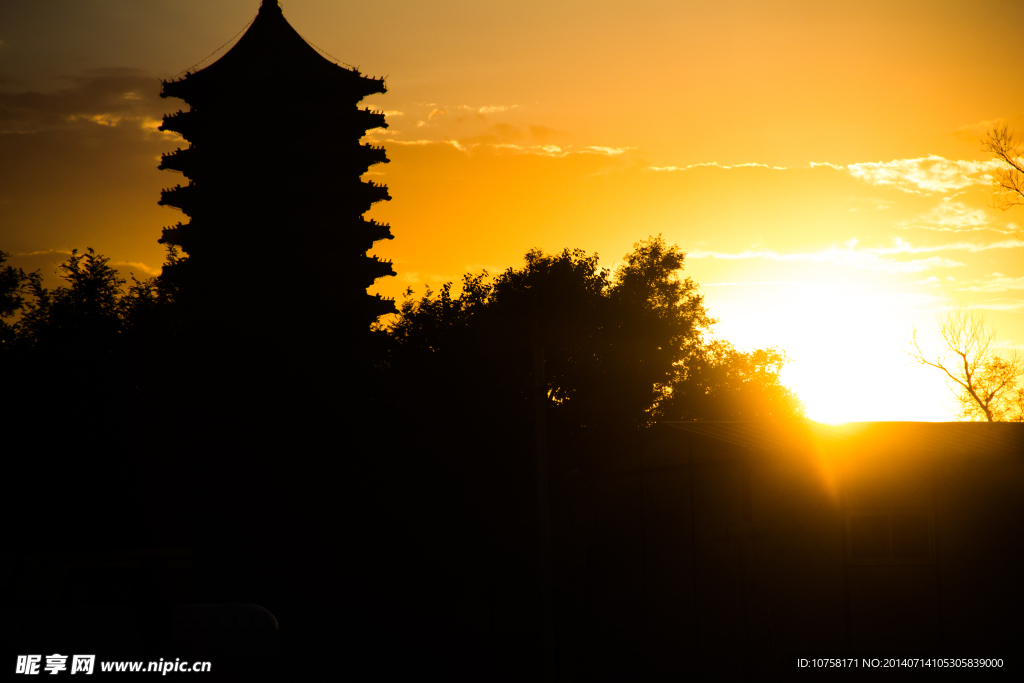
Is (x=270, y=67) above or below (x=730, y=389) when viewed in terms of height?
above

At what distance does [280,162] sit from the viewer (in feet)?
129

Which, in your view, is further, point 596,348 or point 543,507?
point 596,348

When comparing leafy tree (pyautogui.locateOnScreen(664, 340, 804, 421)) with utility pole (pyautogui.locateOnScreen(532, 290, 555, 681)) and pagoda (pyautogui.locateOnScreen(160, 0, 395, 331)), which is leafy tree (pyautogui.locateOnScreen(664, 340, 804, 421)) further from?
utility pole (pyautogui.locateOnScreen(532, 290, 555, 681))

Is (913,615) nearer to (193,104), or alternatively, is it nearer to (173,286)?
(173,286)

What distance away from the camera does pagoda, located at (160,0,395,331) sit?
38.2 meters

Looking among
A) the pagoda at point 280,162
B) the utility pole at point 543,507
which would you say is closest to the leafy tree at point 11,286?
the pagoda at point 280,162

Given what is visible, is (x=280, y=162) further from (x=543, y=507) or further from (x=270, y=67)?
(x=543, y=507)

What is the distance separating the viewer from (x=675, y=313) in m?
45.9

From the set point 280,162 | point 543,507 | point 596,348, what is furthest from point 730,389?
point 543,507

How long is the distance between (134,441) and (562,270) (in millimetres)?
25519

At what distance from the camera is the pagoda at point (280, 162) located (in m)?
38.2

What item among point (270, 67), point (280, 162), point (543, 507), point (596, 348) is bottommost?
point (543, 507)

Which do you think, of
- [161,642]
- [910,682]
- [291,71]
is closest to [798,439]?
[910,682]

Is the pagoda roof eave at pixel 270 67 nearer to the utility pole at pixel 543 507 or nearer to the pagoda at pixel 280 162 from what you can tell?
the pagoda at pixel 280 162
